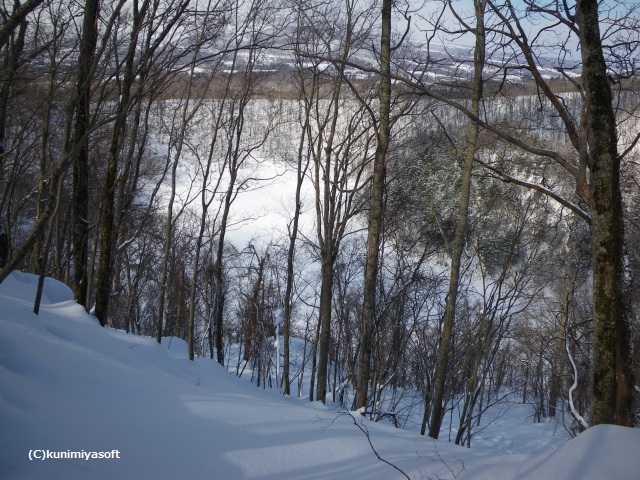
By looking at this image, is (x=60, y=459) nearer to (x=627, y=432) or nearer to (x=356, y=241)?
(x=627, y=432)

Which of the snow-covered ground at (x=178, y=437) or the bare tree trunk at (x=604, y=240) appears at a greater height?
the bare tree trunk at (x=604, y=240)

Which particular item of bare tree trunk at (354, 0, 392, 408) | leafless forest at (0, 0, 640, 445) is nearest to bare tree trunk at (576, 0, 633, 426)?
leafless forest at (0, 0, 640, 445)

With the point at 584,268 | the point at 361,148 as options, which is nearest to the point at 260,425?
the point at 361,148

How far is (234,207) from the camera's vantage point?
27.6m

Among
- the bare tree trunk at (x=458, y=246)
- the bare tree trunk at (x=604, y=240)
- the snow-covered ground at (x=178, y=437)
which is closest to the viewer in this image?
the snow-covered ground at (x=178, y=437)

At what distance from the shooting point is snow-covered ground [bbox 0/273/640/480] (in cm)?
246

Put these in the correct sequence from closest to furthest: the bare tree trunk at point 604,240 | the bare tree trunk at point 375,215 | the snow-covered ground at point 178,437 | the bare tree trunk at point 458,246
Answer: the snow-covered ground at point 178,437 → the bare tree trunk at point 604,240 → the bare tree trunk at point 375,215 → the bare tree trunk at point 458,246

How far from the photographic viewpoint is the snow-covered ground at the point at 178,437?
2457 millimetres

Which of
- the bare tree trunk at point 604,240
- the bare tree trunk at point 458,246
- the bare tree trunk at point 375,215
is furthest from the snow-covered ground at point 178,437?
the bare tree trunk at point 458,246

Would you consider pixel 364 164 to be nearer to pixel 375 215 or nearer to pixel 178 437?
pixel 375 215

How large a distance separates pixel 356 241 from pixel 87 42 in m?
15.3

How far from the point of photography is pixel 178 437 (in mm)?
2932

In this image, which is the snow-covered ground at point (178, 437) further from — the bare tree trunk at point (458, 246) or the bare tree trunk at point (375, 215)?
the bare tree trunk at point (458, 246)

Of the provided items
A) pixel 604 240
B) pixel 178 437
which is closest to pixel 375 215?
pixel 604 240
